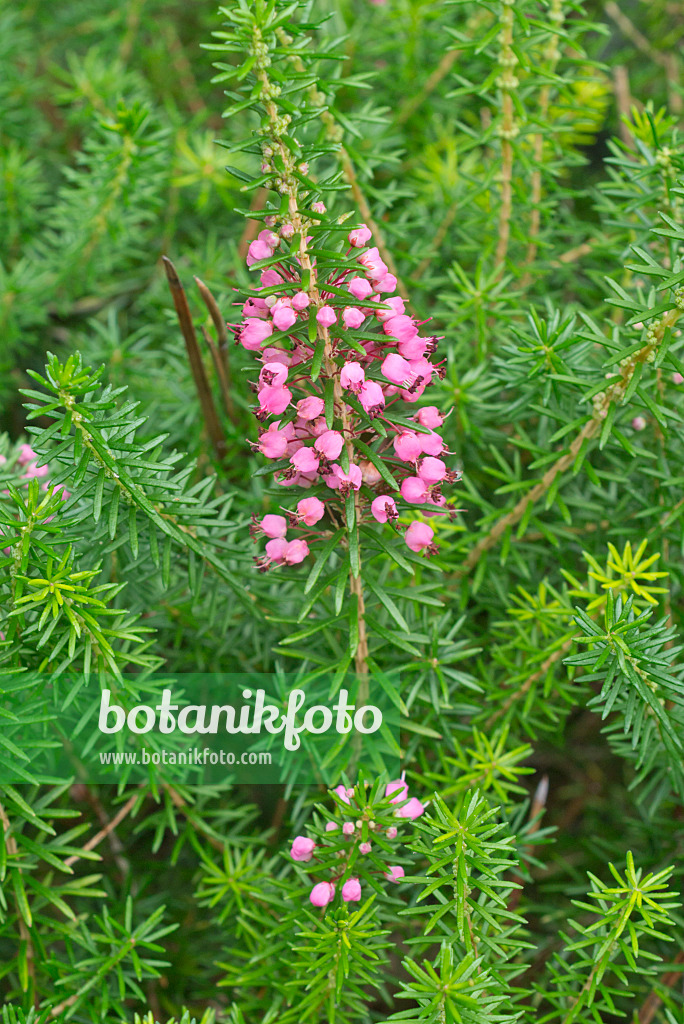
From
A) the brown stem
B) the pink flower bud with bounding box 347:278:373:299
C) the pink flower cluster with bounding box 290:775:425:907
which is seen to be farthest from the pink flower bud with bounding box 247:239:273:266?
the pink flower cluster with bounding box 290:775:425:907

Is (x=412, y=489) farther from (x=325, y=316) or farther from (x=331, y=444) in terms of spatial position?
(x=325, y=316)

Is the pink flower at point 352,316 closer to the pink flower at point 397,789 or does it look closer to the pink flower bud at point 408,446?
the pink flower bud at point 408,446

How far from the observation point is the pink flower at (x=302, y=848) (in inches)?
41.3

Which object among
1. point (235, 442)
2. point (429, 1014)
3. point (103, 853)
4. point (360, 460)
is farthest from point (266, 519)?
point (103, 853)

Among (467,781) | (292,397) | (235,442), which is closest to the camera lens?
(292,397)

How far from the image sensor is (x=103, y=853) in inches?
55.2

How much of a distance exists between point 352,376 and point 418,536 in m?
0.24

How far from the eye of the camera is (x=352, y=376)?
2.99 feet

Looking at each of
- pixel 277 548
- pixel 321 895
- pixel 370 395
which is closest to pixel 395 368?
pixel 370 395

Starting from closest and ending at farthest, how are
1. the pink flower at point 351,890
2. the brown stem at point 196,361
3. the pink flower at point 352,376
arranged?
the pink flower at point 352,376 → the pink flower at point 351,890 → the brown stem at point 196,361

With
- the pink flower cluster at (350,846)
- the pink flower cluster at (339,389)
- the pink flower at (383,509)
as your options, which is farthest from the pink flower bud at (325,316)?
the pink flower cluster at (350,846)

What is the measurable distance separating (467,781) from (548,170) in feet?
3.24

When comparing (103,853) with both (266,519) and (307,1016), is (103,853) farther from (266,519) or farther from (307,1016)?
(266,519)

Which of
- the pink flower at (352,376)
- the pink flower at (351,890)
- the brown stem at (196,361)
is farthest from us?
the brown stem at (196,361)
